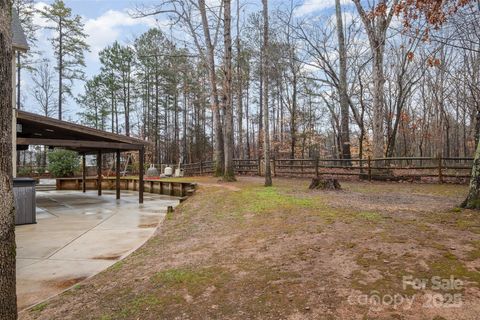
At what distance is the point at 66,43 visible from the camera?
26.3 meters

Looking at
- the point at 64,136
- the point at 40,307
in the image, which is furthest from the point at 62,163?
the point at 40,307

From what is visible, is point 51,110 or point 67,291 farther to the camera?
point 51,110

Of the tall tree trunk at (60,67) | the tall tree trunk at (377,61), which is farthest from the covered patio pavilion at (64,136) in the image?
the tall tree trunk at (60,67)

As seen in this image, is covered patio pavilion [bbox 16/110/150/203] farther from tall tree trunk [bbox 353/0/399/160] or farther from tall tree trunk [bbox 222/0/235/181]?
tall tree trunk [bbox 353/0/399/160]

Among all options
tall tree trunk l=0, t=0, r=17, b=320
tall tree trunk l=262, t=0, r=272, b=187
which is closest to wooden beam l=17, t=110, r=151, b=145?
tall tree trunk l=262, t=0, r=272, b=187

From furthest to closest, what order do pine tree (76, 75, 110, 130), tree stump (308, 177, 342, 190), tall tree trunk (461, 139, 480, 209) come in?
pine tree (76, 75, 110, 130)
tree stump (308, 177, 342, 190)
tall tree trunk (461, 139, 480, 209)

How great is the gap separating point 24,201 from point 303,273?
774cm

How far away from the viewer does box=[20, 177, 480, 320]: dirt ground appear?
260 centimetres

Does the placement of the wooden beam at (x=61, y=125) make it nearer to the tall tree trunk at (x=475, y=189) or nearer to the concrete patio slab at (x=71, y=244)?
the concrete patio slab at (x=71, y=244)

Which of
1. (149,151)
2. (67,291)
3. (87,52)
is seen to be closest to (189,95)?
(149,151)

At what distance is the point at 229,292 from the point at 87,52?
2995cm

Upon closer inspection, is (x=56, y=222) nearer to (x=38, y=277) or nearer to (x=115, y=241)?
(x=115, y=241)

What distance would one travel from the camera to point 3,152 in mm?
1953

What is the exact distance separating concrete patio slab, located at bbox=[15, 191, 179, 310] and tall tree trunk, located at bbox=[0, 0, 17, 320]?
1658 mm
